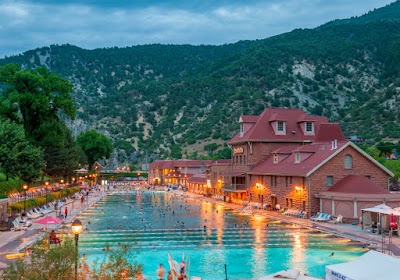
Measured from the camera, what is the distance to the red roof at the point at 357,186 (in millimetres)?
45938

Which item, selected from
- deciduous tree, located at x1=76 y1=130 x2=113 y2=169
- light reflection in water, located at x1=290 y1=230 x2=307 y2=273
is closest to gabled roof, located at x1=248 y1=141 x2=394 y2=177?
light reflection in water, located at x1=290 y1=230 x2=307 y2=273

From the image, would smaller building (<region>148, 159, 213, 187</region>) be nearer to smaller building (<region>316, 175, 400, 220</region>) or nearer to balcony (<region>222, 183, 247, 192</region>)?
balcony (<region>222, 183, 247, 192</region>)

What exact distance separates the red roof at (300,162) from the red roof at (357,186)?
3.00 m

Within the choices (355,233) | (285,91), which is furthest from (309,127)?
(285,91)

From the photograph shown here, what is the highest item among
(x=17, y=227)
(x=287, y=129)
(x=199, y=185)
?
(x=287, y=129)

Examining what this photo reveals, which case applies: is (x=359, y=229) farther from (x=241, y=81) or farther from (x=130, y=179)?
(x=241, y=81)

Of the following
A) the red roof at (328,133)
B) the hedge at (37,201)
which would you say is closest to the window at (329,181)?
the red roof at (328,133)

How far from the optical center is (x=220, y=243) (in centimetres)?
3700

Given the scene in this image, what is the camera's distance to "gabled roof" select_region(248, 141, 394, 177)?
50656 millimetres

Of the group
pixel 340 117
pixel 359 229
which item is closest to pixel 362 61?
pixel 340 117

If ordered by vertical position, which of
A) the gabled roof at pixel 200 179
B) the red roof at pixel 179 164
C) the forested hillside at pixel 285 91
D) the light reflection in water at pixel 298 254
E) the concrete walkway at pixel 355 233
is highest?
the forested hillside at pixel 285 91

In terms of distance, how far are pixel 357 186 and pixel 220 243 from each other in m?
16.1

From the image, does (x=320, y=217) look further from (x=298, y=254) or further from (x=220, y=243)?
(x=298, y=254)

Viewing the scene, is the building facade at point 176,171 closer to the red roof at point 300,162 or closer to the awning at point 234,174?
the awning at point 234,174
